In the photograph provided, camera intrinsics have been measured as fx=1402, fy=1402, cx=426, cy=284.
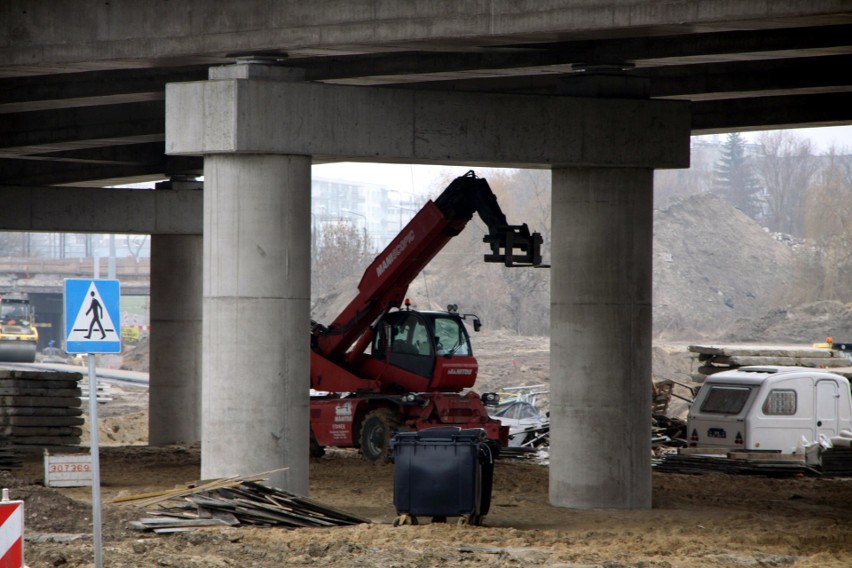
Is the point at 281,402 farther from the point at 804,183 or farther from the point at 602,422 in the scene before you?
the point at 804,183

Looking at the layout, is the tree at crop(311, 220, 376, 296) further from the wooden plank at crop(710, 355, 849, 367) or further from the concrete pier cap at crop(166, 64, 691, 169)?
the concrete pier cap at crop(166, 64, 691, 169)

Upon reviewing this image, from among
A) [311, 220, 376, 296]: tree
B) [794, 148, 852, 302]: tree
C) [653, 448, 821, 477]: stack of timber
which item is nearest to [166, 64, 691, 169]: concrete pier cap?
[653, 448, 821, 477]: stack of timber

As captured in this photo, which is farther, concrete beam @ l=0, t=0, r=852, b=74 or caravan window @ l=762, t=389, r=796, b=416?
caravan window @ l=762, t=389, r=796, b=416

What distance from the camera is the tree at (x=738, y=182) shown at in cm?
11469

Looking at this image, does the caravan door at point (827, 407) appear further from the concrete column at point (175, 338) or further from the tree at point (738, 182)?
the tree at point (738, 182)

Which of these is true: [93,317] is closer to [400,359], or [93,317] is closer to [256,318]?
[256,318]

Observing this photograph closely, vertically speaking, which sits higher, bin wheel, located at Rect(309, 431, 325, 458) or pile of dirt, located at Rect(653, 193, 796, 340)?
pile of dirt, located at Rect(653, 193, 796, 340)

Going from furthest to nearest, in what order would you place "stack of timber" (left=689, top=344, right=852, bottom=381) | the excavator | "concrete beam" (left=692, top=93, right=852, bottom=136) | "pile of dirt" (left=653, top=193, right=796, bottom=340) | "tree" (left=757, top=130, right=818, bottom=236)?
1. "tree" (left=757, top=130, right=818, bottom=236)
2. "pile of dirt" (left=653, top=193, right=796, bottom=340)
3. "stack of timber" (left=689, top=344, right=852, bottom=381)
4. the excavator
5. "concrete beam" (left=692, top=93, right=852, bottom=136)

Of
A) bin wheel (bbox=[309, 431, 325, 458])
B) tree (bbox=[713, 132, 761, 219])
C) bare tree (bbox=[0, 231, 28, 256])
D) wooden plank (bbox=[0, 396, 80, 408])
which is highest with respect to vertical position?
tree (bbox=[713, 132, 761, 219])

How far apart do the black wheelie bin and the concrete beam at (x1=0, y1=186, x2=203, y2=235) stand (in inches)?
630

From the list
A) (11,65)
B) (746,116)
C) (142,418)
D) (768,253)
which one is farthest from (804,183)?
(11,65)

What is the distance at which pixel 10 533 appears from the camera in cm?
1010

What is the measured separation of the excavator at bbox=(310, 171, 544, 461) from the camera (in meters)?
23.9

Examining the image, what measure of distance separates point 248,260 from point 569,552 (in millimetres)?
5412
